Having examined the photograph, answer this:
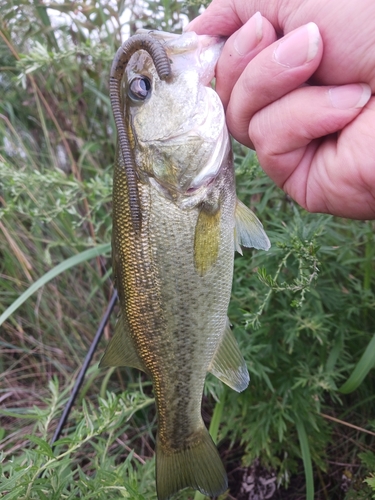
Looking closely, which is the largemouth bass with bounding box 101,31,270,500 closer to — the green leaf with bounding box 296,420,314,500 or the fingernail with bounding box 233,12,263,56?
the fingernail with bounding box 233,12,263,56

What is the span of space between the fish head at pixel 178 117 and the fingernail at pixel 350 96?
13.2 inches

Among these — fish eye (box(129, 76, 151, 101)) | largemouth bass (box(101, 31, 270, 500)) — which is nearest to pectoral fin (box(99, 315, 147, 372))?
largemouth bass (box(101, 31, 270, 500))

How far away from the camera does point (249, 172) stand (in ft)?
6.01

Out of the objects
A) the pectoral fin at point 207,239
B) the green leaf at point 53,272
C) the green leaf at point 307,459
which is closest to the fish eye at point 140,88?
the pectoral fin at point 207,239

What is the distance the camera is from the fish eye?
1.33 m

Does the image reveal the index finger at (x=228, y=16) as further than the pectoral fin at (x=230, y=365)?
No

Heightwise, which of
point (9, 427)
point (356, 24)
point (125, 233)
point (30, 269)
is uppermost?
point (356, 24)

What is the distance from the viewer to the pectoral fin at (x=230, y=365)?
1.49 metres

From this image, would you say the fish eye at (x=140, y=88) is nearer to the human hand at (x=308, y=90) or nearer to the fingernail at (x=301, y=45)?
the human hand at (x=308, y=90)

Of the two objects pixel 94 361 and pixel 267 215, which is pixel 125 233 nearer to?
pixel 267 215

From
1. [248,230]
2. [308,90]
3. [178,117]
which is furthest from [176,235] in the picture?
[308,90]

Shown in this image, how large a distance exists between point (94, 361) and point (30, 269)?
744 mm

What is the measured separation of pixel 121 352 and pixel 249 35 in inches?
43.4

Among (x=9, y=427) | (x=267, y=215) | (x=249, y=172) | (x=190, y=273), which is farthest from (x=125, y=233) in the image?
(x=9, y=427)
